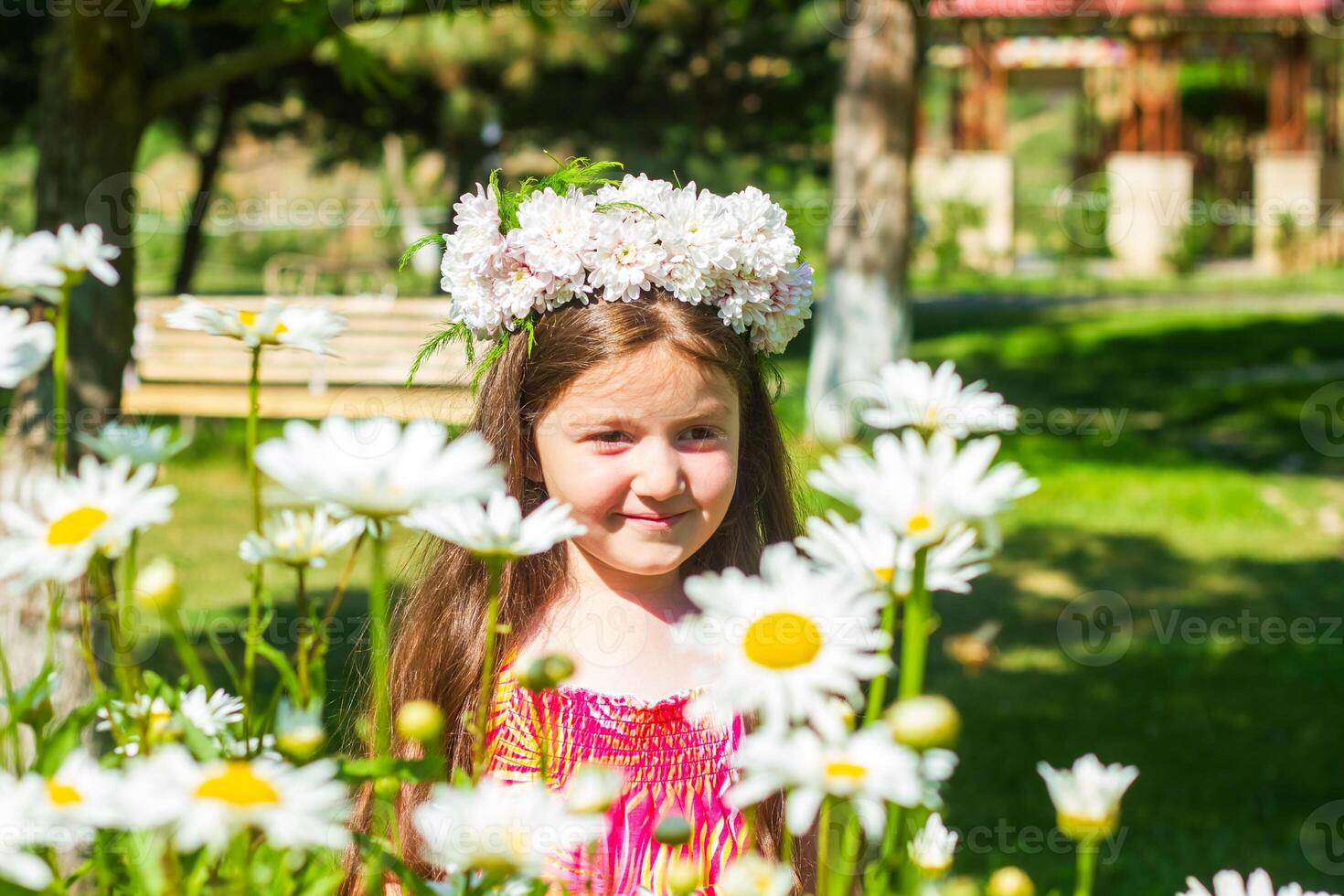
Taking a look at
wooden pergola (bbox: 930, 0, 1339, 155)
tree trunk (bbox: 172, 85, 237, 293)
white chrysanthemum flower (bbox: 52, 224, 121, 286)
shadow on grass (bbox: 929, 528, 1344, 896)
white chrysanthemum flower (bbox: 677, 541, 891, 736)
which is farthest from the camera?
wooden pergola (bbox: 930, 0, 1339, 155)

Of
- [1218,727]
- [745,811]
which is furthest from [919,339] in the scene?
[745,811]

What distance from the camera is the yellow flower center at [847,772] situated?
0.64m

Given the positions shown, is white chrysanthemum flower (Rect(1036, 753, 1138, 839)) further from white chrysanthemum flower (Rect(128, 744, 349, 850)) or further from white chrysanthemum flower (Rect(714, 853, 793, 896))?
white chrysanthemum flower (Rect(128, 744, 349, 850))

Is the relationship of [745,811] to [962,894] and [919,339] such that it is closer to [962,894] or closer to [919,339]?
[962,894]

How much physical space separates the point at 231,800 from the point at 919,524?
1.08ft

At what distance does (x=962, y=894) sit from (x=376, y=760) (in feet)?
0.98

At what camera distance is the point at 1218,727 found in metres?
4.41

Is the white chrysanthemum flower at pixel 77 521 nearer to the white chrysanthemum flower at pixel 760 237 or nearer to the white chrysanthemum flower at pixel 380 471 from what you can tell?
the white chrysanthemum flower at pixel 380 471

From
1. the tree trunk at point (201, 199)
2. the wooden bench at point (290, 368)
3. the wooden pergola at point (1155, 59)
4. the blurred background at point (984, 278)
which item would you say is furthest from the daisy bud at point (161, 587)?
the wooden pergola at point (1155, 59)

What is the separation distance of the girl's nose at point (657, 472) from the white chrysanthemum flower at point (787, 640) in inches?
33.0

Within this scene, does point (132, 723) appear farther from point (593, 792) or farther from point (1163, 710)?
point (1163, 710)

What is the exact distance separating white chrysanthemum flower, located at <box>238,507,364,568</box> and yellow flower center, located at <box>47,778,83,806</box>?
21 cm

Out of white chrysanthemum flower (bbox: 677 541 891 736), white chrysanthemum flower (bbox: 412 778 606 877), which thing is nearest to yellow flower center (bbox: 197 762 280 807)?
white chrysanthemum flower (bbox: 412 778 606 877)

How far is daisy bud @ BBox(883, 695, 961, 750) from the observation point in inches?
25.6
